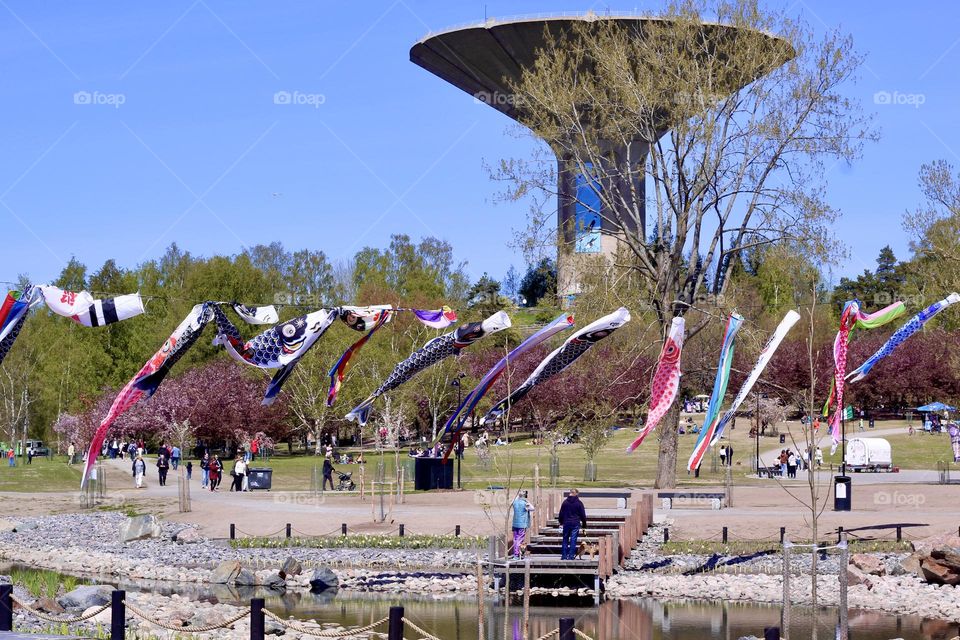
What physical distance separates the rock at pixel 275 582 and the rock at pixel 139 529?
816cm

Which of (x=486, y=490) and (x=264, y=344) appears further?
(x=486, y=490)

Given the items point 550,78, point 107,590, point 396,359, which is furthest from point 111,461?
point 107,590

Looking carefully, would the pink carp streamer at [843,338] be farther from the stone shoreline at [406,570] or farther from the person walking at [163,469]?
the person walking at [163,469]

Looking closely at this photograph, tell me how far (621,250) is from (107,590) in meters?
24.7

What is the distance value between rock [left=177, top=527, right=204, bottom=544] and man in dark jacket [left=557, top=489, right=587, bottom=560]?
490 inches

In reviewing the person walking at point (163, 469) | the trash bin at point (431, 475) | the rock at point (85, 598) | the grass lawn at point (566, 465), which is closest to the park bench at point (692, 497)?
the grass lawn at point (566, 465)

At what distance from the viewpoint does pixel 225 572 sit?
27.7m

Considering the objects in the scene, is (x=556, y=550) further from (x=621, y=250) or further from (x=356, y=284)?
(x=356, y=284)

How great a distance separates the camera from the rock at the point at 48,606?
72.1ft

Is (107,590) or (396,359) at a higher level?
(396,359)

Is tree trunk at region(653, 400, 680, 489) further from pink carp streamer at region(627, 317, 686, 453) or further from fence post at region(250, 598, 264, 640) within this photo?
fence post at region(250, 598, 264, 640)

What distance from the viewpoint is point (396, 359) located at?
68.4 m

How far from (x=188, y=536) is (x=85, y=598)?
10967mm

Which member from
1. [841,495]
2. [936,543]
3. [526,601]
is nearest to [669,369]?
[936,543]
